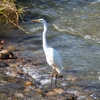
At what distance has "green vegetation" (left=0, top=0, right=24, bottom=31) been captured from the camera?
1034 centimetres

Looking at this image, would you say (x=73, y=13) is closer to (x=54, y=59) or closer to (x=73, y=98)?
(x=54, y=59)

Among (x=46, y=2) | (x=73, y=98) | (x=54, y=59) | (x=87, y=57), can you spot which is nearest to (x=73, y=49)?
(x=87, y=57)

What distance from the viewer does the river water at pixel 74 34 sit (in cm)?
777

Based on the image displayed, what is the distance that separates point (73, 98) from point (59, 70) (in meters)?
1.04

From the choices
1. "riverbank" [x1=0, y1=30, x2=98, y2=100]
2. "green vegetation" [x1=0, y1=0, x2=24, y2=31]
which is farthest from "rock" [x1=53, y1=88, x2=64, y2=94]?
"green vegetation" [x1=0, y1=0, x2=24, y2=31]

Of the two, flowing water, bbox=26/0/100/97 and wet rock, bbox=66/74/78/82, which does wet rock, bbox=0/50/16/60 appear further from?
wet rock, bbox=66/74/78/82

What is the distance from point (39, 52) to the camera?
9148 mm

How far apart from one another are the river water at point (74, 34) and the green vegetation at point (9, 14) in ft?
1.72

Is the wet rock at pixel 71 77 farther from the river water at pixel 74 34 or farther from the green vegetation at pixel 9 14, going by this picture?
the green vegetation at pixel 9 14

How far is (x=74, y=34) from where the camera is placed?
10805 mm

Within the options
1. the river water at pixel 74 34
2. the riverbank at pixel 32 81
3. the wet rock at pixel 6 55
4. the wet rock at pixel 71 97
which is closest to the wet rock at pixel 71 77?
the riverbank at pixel 32 81

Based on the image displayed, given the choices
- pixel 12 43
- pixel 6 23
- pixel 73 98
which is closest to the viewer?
pixel 73 98

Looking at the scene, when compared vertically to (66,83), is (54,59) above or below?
above

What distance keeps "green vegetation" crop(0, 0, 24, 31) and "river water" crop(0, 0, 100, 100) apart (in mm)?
523
